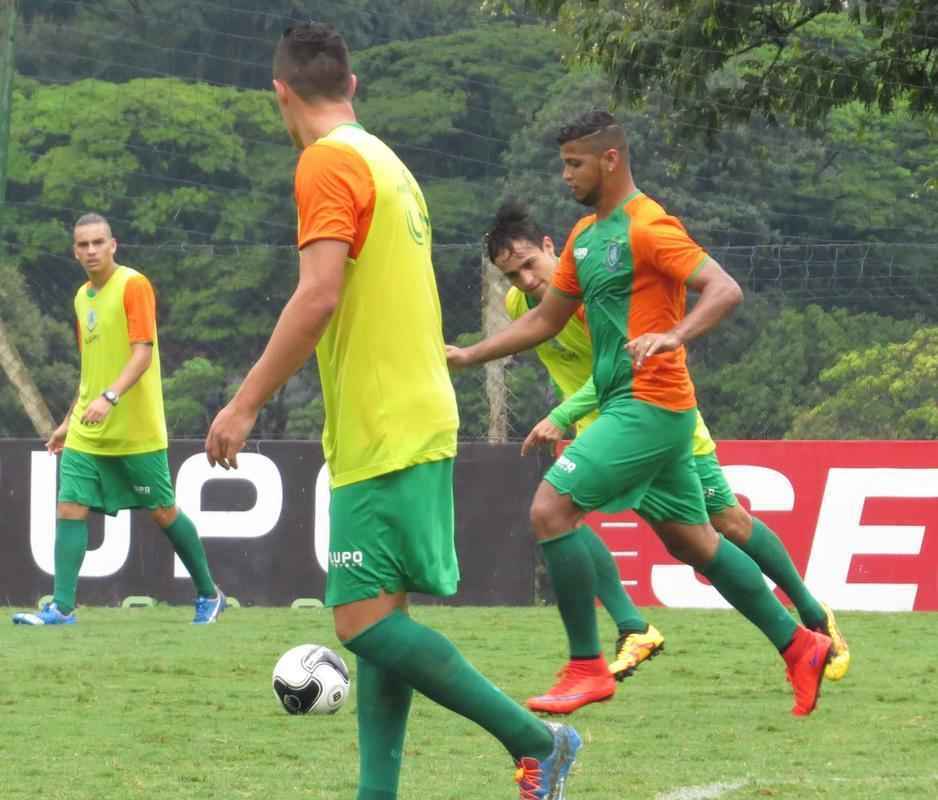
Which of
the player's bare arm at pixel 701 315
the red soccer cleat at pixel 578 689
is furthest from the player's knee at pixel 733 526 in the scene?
the player's bare arm at pixel 701 315

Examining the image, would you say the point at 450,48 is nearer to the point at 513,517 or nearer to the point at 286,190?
the point at 286,190

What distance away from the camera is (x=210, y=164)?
4469cm

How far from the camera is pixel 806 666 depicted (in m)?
6.97

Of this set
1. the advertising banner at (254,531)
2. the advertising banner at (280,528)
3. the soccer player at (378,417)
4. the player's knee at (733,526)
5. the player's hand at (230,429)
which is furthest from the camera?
the advertising banner at (254,531)

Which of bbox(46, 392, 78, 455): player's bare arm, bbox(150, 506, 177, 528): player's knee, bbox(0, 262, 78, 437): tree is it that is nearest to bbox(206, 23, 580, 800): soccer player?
bbox(150, 506, 177, 528): player's knee

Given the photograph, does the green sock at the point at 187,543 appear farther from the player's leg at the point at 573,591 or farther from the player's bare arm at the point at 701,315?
the player's bare arm at the point at 701,315

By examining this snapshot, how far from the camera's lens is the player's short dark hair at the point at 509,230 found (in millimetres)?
7730

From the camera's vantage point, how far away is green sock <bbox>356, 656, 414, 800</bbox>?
459 centimetres

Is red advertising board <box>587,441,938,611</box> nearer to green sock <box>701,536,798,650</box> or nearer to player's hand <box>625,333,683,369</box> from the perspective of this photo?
green sock <box>701,536,798,650</box>

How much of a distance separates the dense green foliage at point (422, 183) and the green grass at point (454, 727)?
5.62 m

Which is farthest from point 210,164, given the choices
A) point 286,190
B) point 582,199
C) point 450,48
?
point 582,199

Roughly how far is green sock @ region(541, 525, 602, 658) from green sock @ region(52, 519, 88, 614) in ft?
15.4

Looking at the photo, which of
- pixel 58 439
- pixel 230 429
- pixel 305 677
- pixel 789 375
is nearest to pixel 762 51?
pixel 789 375

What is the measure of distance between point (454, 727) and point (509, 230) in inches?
78.6
